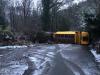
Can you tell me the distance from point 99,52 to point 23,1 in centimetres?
6440

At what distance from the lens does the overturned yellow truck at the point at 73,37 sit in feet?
225

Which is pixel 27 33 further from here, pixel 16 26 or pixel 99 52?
pixel 99 52

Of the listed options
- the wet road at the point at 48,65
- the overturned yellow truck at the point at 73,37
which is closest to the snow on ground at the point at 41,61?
the wet road at the point at 48,65

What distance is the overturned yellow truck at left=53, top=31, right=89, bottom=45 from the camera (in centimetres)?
6856

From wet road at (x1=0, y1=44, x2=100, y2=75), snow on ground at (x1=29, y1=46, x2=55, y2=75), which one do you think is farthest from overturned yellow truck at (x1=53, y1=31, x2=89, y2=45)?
wet road at (x1=0, y1=44, x2=100, y2=75)

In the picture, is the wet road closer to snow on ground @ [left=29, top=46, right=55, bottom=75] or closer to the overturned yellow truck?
snow on ground @ [left=29, top=46, right=55, bottom=75]

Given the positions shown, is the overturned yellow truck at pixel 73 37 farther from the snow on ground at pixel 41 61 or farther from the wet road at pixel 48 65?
the wet road at pixel 48 65

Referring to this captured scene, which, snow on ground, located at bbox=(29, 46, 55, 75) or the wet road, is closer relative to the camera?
the wet road

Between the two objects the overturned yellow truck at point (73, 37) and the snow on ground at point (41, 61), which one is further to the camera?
the overturned yellow truck at point (73, 37)

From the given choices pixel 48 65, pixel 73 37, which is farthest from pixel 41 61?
pixel 73 37

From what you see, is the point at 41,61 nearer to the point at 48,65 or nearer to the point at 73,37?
the point at 48,65

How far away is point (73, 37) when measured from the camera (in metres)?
72.0

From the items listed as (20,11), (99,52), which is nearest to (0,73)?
(99,52)

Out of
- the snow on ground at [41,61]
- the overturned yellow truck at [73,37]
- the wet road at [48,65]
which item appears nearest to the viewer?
the wet road at [48,65]
